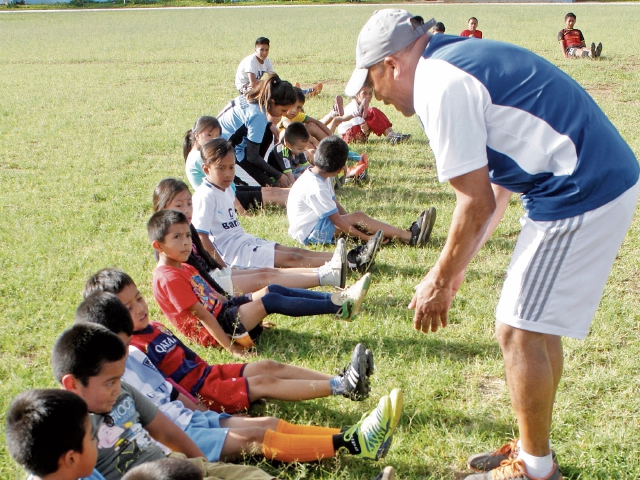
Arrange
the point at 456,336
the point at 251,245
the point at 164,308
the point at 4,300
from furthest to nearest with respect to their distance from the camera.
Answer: the point at 251,245
the point at 4,300
the point at 456,336
the point at 164,308

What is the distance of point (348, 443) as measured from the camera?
9.55ft

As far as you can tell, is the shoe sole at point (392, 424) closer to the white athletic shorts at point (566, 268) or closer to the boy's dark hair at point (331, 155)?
the white athletic shorts at point (566, 268)

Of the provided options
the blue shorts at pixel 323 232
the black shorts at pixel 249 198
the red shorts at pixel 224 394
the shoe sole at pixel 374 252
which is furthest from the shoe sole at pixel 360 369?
the black shorts at pixel 249 198

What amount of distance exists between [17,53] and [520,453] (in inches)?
915

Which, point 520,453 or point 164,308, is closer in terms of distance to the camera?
point 520,453

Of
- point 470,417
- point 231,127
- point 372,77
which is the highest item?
point 372,77

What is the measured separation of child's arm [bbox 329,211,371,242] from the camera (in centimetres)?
564

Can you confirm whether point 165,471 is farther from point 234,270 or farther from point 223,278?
point 234,270

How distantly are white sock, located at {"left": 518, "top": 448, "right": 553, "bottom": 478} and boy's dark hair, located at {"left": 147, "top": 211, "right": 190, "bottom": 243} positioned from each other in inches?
87.7

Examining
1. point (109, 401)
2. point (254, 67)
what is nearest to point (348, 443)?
point (109, 401)

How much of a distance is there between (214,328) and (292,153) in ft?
14.9

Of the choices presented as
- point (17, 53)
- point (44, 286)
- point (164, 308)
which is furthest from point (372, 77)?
point (17, 53)

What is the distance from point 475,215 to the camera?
7.93 feet

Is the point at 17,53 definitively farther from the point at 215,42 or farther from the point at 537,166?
the point at 537,166
